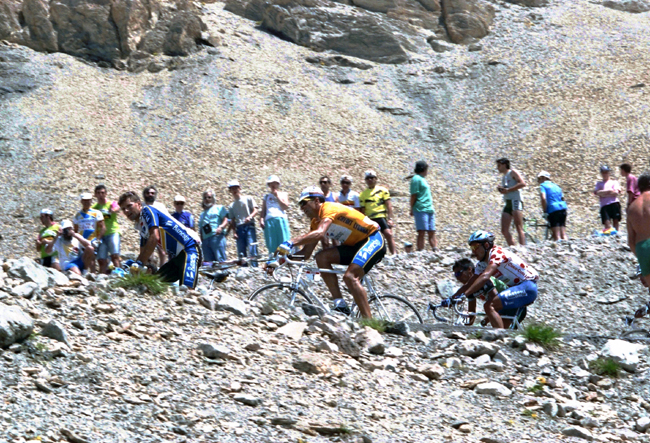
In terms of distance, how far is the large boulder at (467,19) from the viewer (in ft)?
124

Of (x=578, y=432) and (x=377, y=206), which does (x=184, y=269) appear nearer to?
(x=578, y=432)

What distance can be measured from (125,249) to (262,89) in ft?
40.5

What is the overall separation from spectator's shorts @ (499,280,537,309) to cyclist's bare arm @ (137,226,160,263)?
3844 mm

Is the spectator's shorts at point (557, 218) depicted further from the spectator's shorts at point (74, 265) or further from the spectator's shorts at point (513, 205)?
the spectator's shorts at point (74, 265)

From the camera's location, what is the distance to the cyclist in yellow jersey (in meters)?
9.23

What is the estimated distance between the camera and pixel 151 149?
1027 inches

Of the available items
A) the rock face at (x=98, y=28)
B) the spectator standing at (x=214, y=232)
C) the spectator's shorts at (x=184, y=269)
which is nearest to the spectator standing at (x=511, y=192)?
the spectator standing at (x=214, y=232)

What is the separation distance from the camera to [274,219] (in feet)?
44.3

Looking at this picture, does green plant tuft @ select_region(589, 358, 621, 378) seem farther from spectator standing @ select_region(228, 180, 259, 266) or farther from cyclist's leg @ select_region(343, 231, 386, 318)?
spectator standing @ select_region(228, 180, 259, 266)

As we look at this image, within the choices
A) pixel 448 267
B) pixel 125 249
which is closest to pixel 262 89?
pixel 125 249

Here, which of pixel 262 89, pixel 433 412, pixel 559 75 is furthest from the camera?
pixel 559 75

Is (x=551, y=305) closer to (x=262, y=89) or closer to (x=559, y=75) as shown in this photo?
(x=262, y=89)

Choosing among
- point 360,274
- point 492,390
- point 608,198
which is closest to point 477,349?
point 492,390

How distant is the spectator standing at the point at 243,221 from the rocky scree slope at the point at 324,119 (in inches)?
269
